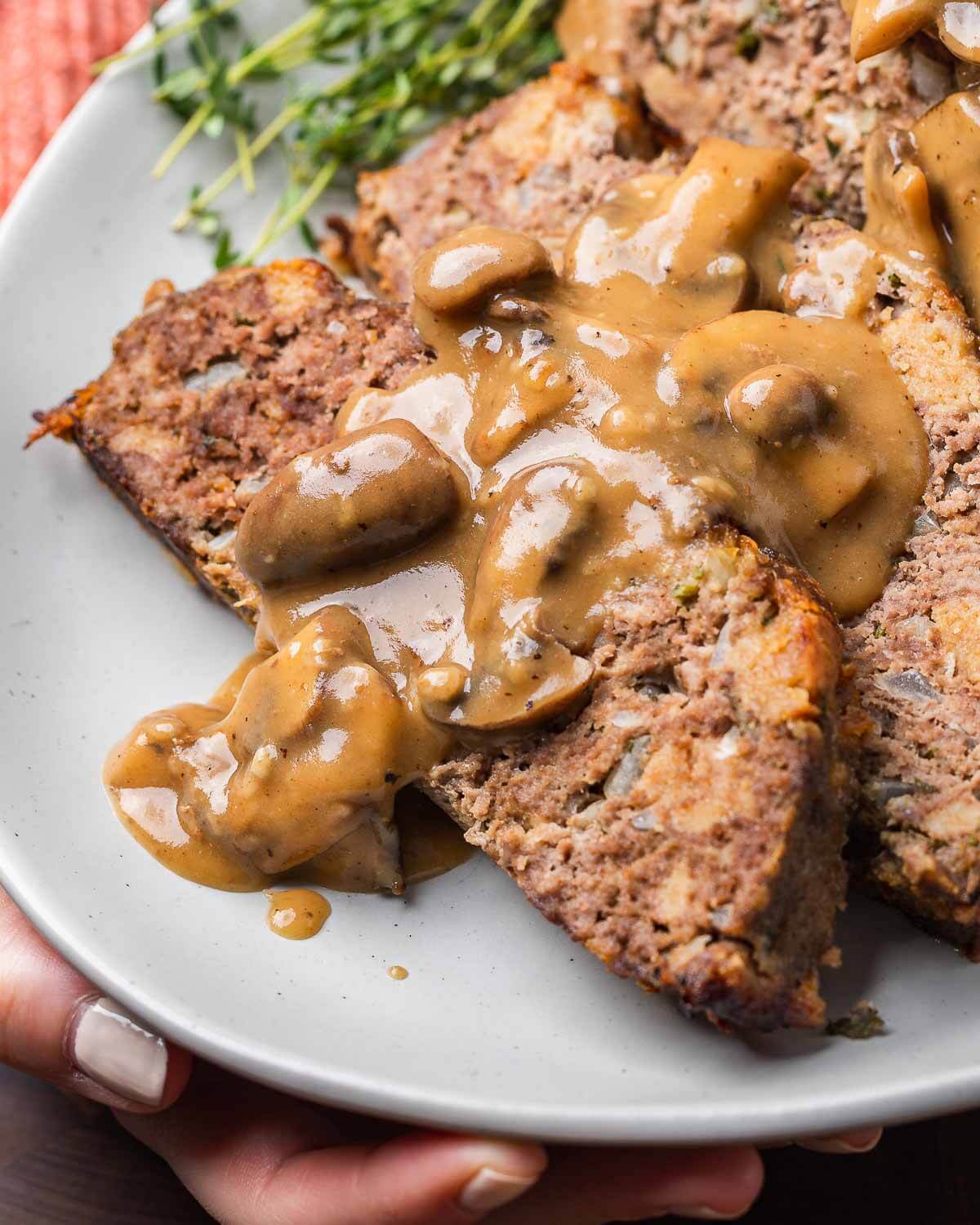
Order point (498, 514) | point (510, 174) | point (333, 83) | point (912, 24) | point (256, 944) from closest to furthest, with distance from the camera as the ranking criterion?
point (498, 514)
point (256, 944)
point (912, 24)
point (510, 174)
point (333, 83)

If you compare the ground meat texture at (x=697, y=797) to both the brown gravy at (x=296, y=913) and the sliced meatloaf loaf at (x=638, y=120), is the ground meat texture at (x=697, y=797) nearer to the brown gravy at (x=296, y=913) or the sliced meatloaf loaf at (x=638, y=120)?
the brown gravy at (x=296, y=913)

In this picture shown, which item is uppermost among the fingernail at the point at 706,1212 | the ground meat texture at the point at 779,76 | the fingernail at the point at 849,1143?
the ground meat texture at the point at 779,76

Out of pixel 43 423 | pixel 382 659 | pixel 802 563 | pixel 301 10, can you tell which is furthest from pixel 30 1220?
pixel 301 10

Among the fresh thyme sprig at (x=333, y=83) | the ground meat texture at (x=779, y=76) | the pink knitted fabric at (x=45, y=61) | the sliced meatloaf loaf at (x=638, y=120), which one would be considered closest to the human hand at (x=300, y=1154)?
the sliced meatloaf loaf at (x=638, y=120)

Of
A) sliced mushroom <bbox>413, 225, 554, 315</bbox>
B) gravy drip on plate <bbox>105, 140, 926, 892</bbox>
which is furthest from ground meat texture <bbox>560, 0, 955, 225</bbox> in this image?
sliced mushroom <bbox>413, 225, 554, 315</bbox>

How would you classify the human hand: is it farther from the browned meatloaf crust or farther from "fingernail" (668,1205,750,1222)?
the browned meatloaf crust

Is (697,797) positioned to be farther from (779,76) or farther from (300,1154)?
(779,76)

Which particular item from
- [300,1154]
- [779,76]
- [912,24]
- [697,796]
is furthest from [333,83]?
[300,1154]
